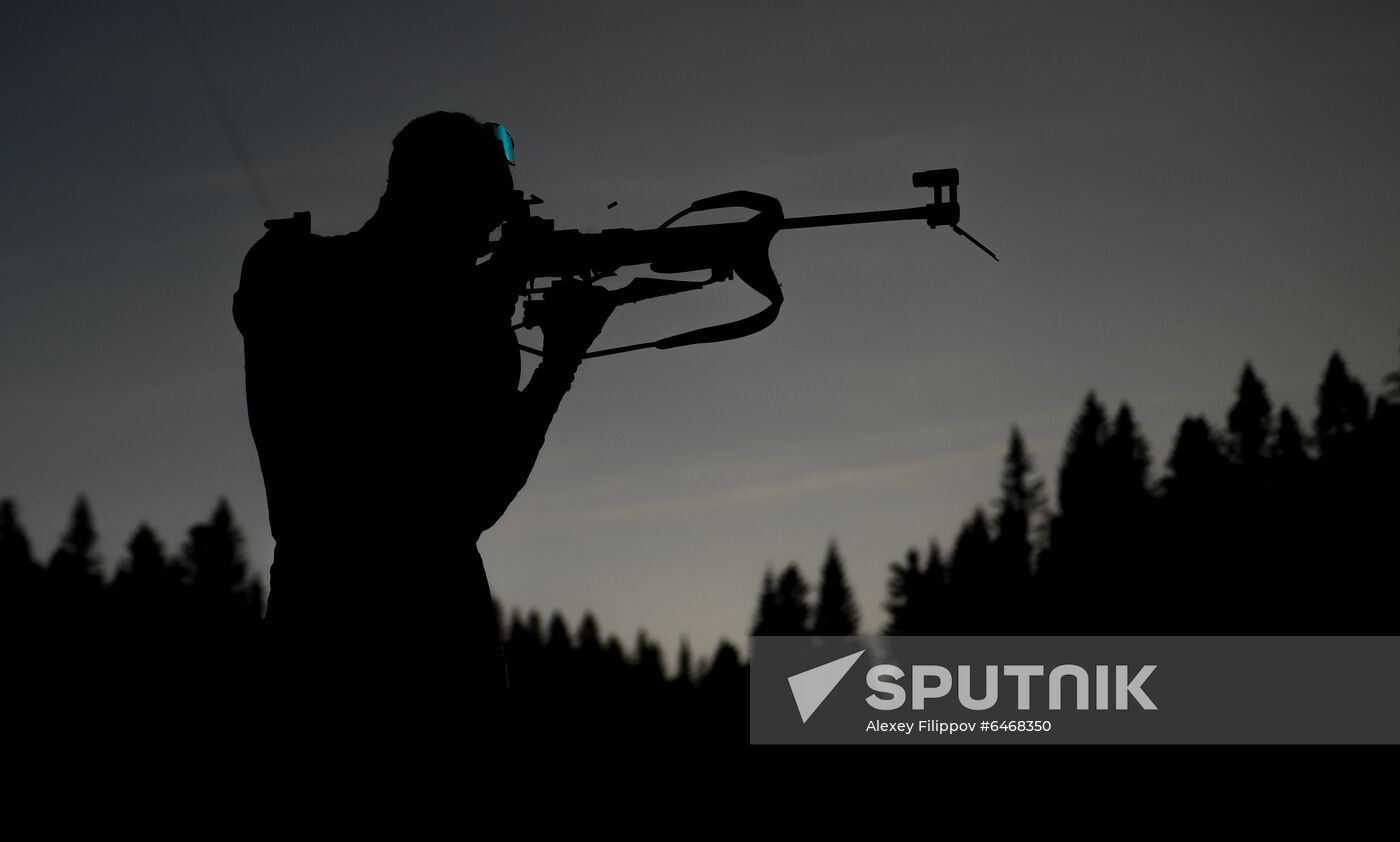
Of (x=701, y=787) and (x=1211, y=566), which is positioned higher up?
(x=1211, y=566)

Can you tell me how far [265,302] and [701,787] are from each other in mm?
77537

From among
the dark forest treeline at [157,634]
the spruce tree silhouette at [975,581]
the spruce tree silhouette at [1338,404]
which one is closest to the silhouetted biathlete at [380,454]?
the dark forest treeline at [157,634]

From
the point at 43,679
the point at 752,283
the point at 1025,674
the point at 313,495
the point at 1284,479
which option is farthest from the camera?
the point at 1284,479

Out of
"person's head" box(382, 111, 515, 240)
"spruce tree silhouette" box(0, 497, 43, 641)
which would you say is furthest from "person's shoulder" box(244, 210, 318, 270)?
"spruce tree silhouette" box(0, 497, 43, 641)

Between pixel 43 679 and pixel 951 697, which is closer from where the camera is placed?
pixel 951 697

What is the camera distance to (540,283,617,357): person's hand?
4.80 m

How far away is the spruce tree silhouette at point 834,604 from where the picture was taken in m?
170

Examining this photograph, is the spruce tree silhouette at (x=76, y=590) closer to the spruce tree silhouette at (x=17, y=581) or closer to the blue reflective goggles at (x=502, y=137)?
the spruce tree silhouette at (x=17, y=581)

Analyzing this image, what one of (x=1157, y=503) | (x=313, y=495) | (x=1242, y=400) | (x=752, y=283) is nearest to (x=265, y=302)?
(x=313, y=495)

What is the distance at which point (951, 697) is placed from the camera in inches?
3792

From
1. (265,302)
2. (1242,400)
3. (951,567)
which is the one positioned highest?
(1242,400)

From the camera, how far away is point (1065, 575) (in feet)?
406

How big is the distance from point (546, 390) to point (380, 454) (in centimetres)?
55

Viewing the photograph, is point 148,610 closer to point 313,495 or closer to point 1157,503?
point 1157,503
